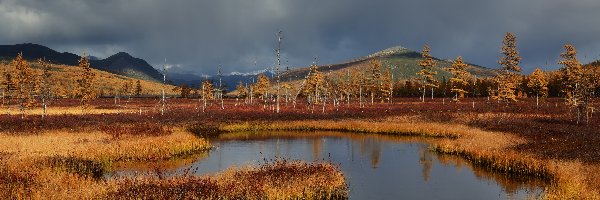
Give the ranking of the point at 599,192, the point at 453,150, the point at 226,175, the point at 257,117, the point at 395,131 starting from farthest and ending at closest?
1. the point at 257,117
2. the point at 395,131
3. the point at 453,150
4. the point at 226,175
5. the point at 599,192

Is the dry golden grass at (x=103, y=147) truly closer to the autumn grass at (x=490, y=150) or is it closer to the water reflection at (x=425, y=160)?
the water reflection at (x=425, y=160)

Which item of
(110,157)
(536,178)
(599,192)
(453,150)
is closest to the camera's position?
(599,192)

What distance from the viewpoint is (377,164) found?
32250mm

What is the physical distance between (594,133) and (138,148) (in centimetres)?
3609

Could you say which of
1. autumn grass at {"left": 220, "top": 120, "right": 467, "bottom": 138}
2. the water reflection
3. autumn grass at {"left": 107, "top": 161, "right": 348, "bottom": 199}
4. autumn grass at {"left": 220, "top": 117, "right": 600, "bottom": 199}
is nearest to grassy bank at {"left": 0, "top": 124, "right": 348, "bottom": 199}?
autumn grass at {"left": 107, "top": 161, "right": 348, "bottom": 199}

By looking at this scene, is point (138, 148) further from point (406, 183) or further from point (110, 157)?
point (406, 183)

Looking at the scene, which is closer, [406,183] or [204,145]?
[406,183]

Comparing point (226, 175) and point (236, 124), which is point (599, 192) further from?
point (236, 124)

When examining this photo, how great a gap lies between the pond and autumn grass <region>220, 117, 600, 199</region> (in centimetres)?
90

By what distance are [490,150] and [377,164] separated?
7568mm

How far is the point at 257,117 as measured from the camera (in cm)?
6159

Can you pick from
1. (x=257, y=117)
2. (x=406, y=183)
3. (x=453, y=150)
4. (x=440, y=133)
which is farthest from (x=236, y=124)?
(x=406, y=183)

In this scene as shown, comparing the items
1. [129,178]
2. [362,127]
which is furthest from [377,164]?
[362,127]

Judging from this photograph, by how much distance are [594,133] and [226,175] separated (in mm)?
32579
